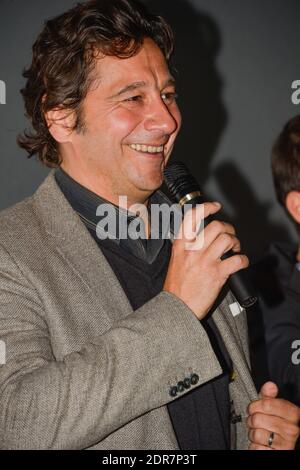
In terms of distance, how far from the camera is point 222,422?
51.9 inches

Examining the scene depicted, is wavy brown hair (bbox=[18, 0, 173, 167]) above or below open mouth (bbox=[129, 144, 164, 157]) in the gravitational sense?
above

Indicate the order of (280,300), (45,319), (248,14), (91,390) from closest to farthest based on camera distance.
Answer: (91,390) → (45,319) → (280,300) → (248,14)

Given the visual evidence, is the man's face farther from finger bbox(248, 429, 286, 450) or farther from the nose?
finger bbox(248, 429, 286, 450)

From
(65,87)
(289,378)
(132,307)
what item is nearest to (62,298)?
(132,307)

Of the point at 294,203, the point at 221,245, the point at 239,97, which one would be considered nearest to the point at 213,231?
the point at 221,245

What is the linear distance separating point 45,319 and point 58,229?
9.5 inches

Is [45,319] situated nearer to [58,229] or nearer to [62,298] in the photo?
[62,298]

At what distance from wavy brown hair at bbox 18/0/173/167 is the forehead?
0.07 ft

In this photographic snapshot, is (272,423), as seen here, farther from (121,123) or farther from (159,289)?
(121,123)

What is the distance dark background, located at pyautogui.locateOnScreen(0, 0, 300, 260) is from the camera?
3293 mm

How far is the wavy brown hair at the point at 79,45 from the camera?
4.85 ft

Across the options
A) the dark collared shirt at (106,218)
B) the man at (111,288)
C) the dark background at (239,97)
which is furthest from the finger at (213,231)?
the dark background at (239,97)

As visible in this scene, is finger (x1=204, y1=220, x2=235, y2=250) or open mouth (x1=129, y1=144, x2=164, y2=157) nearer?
finger (x1=204, y1=220, x2=235, y2=250)

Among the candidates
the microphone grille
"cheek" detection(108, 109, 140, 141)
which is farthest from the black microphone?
"cheek" detection(108, 109, 140, 141)
